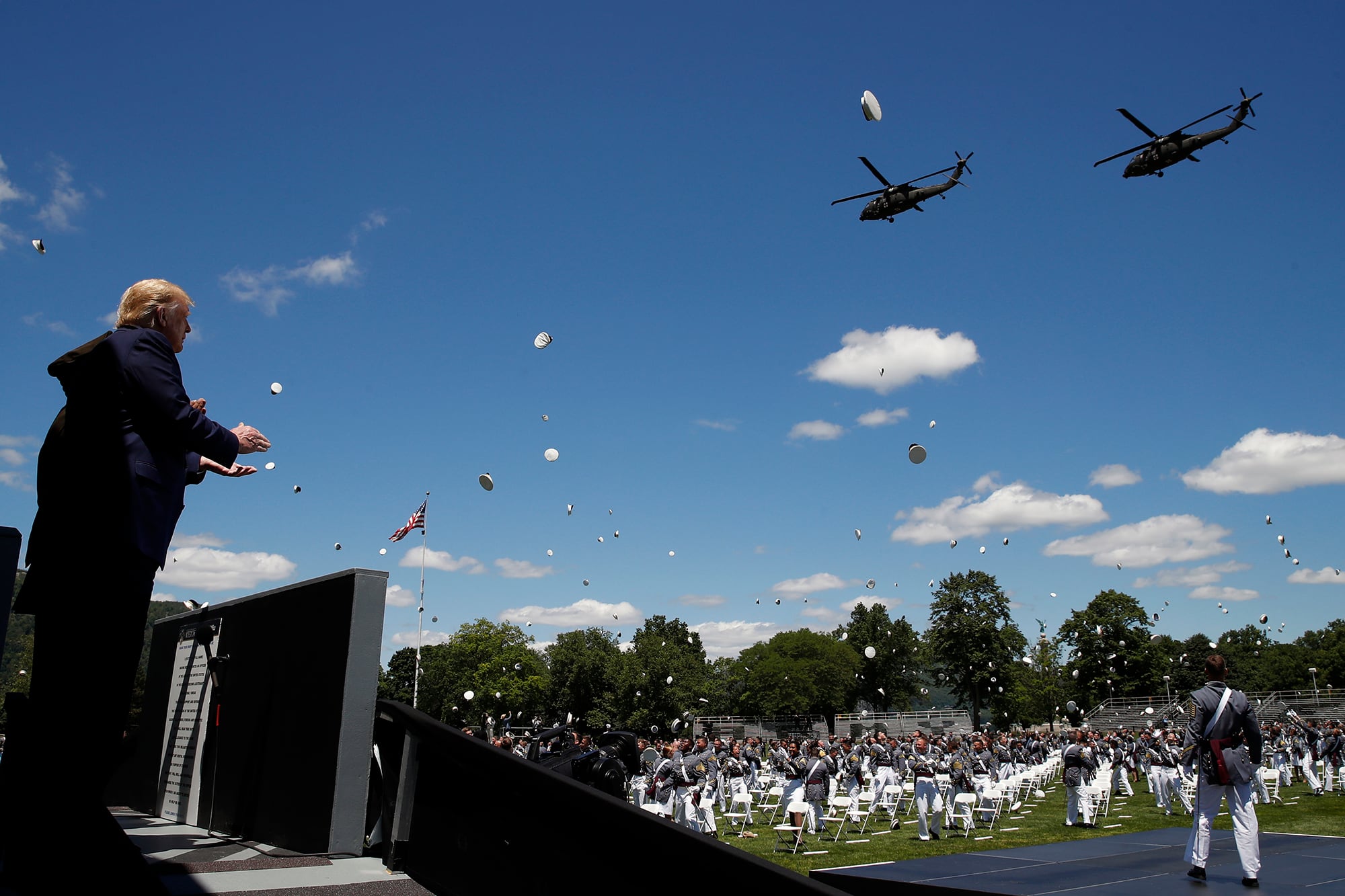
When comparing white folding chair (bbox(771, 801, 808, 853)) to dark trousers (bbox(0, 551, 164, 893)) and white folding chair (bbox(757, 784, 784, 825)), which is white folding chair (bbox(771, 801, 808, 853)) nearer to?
white folding chair (bbox(757, 784, 784, 825))

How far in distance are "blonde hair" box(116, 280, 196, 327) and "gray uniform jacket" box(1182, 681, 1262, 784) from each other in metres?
8.49

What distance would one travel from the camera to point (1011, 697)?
90.4m

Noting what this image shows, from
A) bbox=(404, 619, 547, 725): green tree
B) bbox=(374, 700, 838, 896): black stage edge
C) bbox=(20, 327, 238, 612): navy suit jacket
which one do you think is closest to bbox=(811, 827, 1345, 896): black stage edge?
bbox=(374, 700, 838, 896): black stage edge

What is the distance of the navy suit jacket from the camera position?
2.16 m

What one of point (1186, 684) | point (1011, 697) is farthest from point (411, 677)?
point (1186, 684)

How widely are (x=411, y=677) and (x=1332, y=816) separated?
11907 centimetres

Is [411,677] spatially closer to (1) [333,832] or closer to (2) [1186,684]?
(2) [1186,684]

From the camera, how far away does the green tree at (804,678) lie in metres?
104

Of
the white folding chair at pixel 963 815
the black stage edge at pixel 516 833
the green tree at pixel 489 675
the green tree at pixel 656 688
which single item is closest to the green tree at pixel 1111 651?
the green tree at pixel 656 688

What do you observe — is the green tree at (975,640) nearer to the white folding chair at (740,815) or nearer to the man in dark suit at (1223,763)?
the white folding chair at (740,815)

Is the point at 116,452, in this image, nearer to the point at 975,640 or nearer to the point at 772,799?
the point at 772,799

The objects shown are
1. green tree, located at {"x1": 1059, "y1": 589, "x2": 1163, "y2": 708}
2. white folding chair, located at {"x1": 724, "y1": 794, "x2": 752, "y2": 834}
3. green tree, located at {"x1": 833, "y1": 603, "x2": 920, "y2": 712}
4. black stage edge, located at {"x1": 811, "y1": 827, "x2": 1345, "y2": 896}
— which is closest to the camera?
black stage edge, located at {"x1": 811, "y1": 827, "x2": 1345, "y2": 896}

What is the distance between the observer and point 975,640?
83375 mm

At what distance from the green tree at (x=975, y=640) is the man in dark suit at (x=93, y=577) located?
87.4 meters
